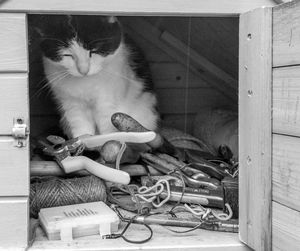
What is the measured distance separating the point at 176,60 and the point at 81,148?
0.80 meters

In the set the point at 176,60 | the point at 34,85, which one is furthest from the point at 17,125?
the point at 176,60

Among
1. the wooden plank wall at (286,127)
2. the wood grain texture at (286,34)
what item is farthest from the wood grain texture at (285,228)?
the wood grain texture at (286,34)

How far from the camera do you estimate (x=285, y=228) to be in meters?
0.85

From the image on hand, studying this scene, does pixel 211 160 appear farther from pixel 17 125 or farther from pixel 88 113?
pixel 17 125

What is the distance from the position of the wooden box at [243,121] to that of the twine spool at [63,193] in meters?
0.16

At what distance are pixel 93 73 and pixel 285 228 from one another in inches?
29.3

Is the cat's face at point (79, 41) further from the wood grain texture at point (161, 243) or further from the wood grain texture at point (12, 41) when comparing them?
the wood grain texture at point (161, 243)

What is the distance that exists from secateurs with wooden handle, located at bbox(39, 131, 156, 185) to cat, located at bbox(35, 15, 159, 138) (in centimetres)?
20

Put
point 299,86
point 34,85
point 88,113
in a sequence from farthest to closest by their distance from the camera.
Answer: point 34,85 → point 88,113 → point 299,86

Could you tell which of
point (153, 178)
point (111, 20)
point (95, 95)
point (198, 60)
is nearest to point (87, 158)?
point (153, 178)

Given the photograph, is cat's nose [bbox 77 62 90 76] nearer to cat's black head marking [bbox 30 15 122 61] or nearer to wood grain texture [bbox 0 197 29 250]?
cat's black head marking [bbox 30 15 122 61]

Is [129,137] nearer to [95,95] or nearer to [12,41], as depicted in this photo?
[95,95]

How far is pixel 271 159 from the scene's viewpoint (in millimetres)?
893

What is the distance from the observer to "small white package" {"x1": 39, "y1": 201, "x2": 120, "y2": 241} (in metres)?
0.99
